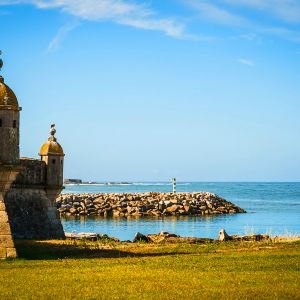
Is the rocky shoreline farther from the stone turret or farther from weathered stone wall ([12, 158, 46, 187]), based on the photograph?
weathered stone wall ([12, 158, 46, 187])

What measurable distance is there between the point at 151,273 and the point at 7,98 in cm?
883

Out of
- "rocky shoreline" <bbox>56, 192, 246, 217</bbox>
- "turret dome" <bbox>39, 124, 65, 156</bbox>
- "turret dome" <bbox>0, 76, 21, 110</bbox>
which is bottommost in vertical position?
"rocky shoreline" <bbox>56, 192, 246, 217</bbox>

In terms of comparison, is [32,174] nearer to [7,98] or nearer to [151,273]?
[7,98]

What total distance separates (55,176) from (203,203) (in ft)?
179

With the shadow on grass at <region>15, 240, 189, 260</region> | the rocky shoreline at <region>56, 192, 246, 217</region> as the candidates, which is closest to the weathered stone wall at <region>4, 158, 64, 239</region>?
the shadow on grass at <region>15, 240, 189, 260</region>

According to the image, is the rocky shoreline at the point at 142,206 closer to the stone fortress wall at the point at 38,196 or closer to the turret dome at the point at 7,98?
the stone fortress wall at the point at 38,196

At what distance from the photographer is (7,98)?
25.7 meters

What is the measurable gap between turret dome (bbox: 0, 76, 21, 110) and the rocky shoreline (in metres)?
55.0

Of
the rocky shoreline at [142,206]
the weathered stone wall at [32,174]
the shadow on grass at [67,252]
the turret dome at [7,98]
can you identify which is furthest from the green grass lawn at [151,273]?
Result: the rocky shoreline at [142,206]

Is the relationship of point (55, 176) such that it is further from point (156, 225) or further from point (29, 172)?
point (156, 225)

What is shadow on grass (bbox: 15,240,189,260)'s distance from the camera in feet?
86.0

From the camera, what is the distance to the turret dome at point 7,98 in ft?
84.1

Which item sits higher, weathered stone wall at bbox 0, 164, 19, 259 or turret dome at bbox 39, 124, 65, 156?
turret dome at bbox 39, 124, 65, 156

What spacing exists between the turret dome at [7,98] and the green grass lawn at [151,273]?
5.15 meters
